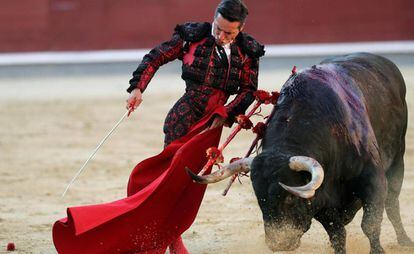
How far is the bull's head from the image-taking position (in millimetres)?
3281

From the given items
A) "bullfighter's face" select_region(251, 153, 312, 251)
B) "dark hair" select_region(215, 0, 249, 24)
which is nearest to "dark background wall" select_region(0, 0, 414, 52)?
"dark hair" select_region(215, 0, 249, 24)

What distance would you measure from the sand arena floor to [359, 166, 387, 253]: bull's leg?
58 centimetres

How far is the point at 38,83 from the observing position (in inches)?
433

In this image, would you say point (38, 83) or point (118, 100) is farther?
point (38, 83)

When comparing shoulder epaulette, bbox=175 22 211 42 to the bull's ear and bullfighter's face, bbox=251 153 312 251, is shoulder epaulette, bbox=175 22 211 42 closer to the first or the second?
bullfighter's face, bbox=251 153 312 251

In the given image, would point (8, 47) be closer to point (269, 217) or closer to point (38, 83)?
point (38, 83)

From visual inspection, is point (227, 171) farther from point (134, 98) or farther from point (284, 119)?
point (134, 98)

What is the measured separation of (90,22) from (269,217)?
9.03 meters

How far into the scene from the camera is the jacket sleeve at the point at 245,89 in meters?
3.83

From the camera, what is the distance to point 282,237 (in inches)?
130

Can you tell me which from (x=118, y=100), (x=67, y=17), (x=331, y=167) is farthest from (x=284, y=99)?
(x=67, y=17)

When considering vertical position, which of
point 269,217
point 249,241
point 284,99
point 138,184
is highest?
point 284,99

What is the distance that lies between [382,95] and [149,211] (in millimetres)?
1140

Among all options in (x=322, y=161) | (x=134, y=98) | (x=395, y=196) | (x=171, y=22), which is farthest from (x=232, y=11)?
(x=171, y=22)
